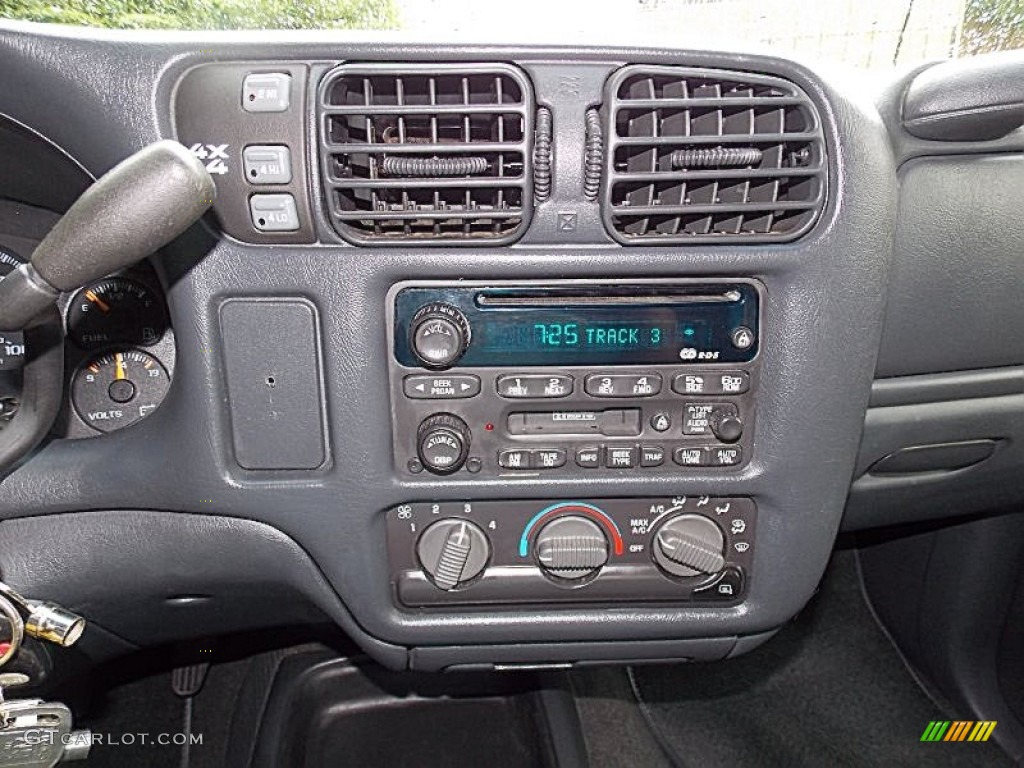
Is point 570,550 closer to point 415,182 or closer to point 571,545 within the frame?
point 571,545

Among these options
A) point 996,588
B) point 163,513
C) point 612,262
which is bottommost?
point 996,588

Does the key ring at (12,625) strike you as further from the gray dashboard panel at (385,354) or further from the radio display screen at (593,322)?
the radio display screen at (593,322)

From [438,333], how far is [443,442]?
0.12 meters

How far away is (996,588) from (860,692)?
34cm

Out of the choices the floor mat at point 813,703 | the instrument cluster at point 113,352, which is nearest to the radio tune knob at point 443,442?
the instrument cluster at point 113,352

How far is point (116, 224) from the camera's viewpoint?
30.0 inches

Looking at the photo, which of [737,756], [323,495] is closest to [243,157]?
[323,495]

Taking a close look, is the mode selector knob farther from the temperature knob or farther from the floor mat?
the floor mat

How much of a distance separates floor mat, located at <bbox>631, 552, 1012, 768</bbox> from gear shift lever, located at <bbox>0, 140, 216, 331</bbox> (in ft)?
4.68

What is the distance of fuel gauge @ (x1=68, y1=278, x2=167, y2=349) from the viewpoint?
3.83ft

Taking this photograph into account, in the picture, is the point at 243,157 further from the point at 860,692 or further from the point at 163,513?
the point at 860,692

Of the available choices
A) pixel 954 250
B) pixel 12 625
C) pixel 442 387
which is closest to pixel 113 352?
pixel 12 625

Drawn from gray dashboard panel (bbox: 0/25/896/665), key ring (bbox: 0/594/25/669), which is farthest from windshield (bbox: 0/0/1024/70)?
key ring (bbox: 0/594/25/669)

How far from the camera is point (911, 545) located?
1.88 metres
